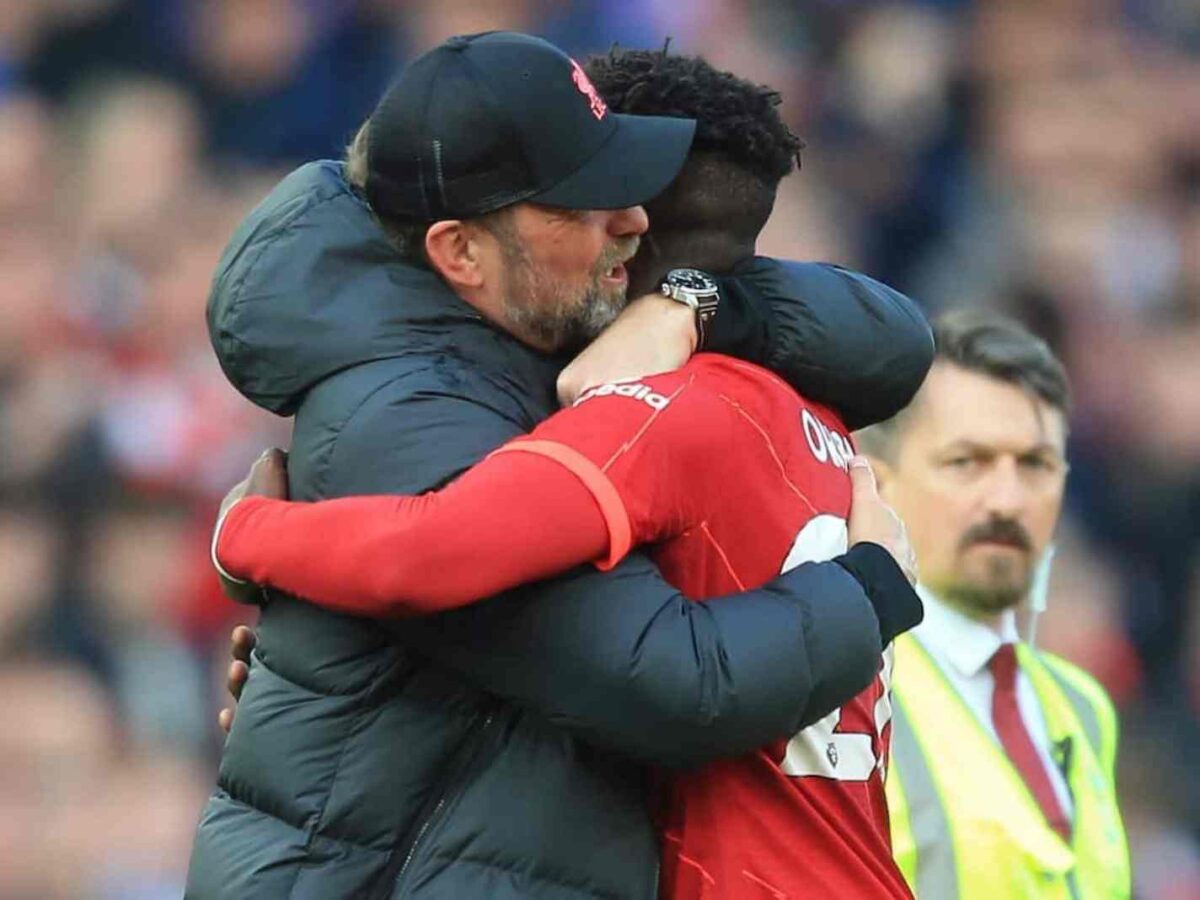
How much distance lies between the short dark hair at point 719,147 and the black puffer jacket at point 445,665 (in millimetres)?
113

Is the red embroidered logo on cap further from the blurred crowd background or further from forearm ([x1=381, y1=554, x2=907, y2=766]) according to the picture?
the blurred crowd background

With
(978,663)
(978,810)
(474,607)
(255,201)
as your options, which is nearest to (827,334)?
(474,607)

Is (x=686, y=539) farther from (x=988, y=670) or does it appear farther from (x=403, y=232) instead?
(x=988, y=670)

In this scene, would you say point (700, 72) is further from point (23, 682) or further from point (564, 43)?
point (564, 43)

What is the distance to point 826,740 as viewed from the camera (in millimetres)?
2617

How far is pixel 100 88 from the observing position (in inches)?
308

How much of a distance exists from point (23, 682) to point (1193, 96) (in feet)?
14.4

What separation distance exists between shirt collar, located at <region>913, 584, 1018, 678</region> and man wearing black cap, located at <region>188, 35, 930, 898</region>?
4.25ft

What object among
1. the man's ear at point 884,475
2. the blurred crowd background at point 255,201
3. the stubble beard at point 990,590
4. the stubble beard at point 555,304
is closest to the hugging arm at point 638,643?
the stubble beard at point 555,304

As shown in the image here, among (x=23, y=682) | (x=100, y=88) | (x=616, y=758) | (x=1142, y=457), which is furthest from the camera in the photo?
(x=100, y=88)

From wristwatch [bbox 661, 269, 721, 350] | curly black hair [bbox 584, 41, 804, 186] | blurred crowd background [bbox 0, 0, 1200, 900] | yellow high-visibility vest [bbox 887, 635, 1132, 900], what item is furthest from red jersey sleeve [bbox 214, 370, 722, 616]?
blurred crowd background [bbox 0, 0, 1200, 900]

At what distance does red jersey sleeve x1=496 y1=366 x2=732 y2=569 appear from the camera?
2408 mm

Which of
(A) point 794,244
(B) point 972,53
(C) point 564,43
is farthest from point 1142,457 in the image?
(C) point 564,43

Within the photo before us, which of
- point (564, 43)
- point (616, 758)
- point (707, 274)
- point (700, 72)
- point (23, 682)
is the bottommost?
point (23, 682)
